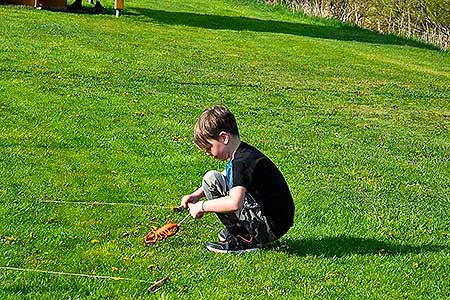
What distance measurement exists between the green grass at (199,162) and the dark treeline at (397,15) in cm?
561

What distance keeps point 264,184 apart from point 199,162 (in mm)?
2301

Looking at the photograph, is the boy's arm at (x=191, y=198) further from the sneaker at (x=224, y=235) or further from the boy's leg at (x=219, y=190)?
the sneaker at (x=224, y=235)

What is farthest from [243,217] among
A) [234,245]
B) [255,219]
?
[234,245]

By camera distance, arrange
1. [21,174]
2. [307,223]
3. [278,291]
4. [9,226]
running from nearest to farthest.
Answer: [278,291], [9,226], [307,223], [21,174]

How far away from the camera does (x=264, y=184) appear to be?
187 inches

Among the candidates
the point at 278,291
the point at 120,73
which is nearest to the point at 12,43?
the point at 120,73

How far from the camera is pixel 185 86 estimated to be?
10711mm

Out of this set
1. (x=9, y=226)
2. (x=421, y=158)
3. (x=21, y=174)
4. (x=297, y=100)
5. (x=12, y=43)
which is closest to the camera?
(x=9, y=226)

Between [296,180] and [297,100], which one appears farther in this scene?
[297,100]

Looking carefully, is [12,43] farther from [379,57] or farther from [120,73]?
[379,57]

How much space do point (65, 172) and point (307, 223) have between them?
1.97 meters

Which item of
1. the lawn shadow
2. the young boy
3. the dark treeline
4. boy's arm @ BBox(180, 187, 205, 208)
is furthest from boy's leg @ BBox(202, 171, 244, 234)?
the dark treeline

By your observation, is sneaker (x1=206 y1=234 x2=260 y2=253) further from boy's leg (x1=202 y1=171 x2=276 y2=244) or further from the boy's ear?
the boy's ear

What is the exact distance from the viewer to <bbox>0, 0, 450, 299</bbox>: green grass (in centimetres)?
452
